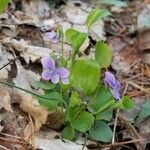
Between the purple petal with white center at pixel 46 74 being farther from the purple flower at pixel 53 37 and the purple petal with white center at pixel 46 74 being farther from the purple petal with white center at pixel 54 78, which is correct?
the purple flower at pixel 53 37

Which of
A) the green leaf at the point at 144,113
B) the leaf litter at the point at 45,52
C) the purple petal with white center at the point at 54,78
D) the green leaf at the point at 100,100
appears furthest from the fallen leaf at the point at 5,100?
the green leaf at the point at 144,113

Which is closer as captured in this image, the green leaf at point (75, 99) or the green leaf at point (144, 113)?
the green leaf at point (75, 99)

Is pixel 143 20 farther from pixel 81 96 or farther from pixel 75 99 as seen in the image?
pixel 75 99

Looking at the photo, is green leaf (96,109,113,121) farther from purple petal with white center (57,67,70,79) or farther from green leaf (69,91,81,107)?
purple petal with white center (57,67,70,79)

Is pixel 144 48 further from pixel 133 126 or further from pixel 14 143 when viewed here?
pixel 14 143

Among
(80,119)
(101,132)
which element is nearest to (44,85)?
(80,119)

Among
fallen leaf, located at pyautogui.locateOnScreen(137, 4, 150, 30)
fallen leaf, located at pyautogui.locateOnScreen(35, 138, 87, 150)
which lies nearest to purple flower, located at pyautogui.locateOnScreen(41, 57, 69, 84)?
fallen leaf, located at pyautogui.locateOnScreen(35, 138, 87, 150)
